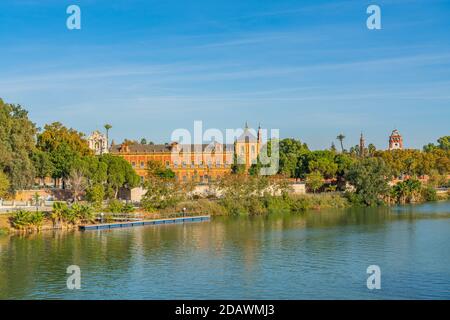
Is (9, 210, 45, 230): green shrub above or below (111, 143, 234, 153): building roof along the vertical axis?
below

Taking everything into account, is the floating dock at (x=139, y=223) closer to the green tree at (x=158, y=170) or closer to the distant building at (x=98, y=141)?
the green tree at (x=158, y=170)

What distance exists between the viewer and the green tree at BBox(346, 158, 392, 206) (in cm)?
6388

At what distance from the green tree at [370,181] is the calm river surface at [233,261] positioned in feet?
60.8

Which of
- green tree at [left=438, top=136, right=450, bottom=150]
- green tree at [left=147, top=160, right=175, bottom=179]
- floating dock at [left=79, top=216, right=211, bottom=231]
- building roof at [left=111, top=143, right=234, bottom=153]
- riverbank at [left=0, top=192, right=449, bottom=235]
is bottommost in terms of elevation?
floating dock at [left=79, top=216, right=211, bottom=231]

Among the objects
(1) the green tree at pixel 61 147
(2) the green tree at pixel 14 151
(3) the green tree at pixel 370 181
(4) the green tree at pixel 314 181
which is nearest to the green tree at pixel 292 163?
(4) the green tree at pixel 314 181

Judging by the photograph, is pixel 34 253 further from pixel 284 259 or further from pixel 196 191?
pixel 196 191

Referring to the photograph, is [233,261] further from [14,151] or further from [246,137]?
[246,137]

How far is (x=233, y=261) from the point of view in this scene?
30406 mm

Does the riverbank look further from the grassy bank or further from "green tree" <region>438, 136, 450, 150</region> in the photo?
"green tree" <region>438, 136, 450, 150</region>

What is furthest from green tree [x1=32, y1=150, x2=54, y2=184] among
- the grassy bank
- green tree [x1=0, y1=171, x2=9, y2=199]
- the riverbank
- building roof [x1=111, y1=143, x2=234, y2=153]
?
building roof [x1=111, y1=143, x2=234, y2=153]

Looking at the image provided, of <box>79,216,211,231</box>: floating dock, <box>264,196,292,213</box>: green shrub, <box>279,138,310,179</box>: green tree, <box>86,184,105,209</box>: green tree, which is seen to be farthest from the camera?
<box>279,138,310,179</box>: green tree

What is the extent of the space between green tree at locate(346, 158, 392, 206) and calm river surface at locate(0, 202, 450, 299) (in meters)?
18.5
